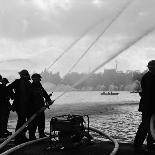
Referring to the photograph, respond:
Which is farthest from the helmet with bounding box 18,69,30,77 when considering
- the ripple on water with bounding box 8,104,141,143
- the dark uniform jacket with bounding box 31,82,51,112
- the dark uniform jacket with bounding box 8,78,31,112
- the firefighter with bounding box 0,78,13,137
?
the ripple on water with bounding box 8,104,141,143

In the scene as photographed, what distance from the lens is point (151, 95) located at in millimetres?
7918

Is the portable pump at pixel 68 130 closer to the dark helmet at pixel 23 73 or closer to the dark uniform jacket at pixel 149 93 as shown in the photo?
the dark uniform jacket at pixel 149 93

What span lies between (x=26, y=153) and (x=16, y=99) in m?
2.49

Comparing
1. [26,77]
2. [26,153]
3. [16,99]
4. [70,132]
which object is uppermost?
[26,77]

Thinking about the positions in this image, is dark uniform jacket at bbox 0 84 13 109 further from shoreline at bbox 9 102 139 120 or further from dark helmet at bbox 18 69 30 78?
shoreline at bbox 9 102 139 120

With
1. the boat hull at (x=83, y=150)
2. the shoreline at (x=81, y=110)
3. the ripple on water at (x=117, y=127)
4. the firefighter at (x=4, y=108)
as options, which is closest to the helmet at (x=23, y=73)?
the boat hull at (x=83, y=150)

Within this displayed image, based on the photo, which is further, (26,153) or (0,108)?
(0,108)

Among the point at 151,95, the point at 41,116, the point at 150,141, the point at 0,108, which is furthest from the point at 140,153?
the point at 0,108

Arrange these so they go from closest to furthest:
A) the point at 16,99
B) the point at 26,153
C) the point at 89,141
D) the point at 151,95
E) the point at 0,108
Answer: the point at 151,95
the point at 26,153
the point at 89,141
the point at 16,99
the point at 0,108

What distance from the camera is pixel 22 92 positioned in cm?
1021

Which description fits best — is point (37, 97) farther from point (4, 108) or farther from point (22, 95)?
point (4, 108)

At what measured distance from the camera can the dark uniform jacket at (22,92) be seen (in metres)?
10.2

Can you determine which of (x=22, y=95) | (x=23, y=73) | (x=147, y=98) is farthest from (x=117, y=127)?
(x=147, y=98)

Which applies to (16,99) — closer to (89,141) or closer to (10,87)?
(10,87)
